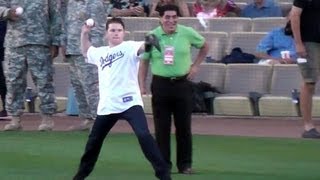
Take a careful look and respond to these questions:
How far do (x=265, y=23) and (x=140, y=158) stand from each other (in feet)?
21.0

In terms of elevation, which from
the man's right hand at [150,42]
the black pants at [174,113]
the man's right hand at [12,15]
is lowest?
the black pants at [174,113]

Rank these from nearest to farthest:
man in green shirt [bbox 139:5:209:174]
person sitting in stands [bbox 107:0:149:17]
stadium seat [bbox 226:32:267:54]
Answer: man in green shirt [bbox 139:5:209:174]
stadium seat [bbox 226:32:267:54]
person sitting in stands [bbox 107:0:149:17]

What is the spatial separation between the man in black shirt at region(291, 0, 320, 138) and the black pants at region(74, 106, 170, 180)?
4130mm

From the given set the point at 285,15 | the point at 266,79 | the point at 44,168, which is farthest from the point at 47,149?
the point at 285,15

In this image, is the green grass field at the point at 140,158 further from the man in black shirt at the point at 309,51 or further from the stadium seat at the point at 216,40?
the stadium seat at the point at 216,40

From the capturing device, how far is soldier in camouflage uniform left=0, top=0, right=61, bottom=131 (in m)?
14.1

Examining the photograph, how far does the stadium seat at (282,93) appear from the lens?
15891mm

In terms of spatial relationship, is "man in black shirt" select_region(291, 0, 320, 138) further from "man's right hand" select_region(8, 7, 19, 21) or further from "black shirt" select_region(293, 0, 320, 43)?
"man's right hand" select_region(8, 7, 19, 21)

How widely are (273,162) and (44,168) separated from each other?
2.41 metres

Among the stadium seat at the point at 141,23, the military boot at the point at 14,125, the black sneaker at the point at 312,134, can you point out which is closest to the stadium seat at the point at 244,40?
the stadium seat at the point at 141,23

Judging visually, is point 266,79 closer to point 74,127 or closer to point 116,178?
point 74,127

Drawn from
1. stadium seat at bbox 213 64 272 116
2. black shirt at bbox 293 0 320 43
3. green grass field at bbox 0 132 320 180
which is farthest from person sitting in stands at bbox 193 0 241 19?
green grass field at bbox 0 132 320 180

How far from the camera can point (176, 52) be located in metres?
10.9

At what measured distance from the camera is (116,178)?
10328 mm
